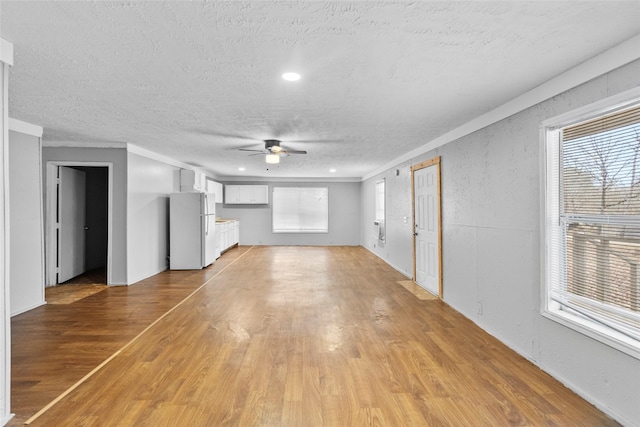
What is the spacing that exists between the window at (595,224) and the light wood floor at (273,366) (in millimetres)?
595

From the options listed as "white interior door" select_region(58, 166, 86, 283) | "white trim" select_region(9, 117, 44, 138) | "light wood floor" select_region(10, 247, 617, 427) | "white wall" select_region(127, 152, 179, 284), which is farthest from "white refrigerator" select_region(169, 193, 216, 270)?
"white trim" select_region(9, 117, 44, 138)

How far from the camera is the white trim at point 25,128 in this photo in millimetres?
4003

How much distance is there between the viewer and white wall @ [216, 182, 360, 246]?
1123 cm

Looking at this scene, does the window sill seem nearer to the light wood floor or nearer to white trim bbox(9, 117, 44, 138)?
the light wood floor

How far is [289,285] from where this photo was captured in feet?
18.3

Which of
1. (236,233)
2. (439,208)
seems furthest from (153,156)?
(439,208)

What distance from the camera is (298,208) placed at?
1130 centimetres

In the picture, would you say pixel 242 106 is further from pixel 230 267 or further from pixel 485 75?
pixel 230 267

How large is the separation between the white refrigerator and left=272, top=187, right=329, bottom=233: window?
4408 millimetres

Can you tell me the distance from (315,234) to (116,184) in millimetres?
6834

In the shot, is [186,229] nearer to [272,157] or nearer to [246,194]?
[272,157]

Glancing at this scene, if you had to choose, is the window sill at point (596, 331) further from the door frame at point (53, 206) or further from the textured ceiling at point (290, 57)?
the door frame at point (53, 206)

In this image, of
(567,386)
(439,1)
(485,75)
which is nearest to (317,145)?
(485,75)

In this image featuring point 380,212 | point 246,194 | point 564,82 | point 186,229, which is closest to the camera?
point 564,82
